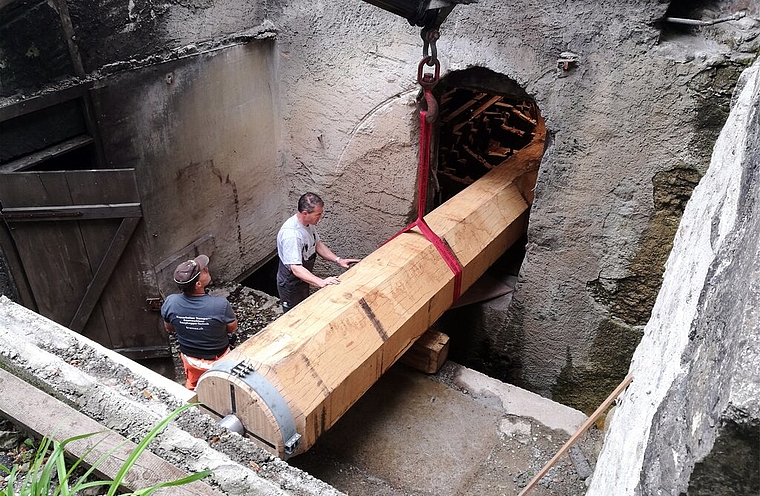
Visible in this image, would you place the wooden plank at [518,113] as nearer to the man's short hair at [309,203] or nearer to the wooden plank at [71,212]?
the man's short hair at [309,203]

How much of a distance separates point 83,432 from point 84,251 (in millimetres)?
2542

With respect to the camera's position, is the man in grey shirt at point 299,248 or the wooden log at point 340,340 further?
the man in grey shirt at point 299,248

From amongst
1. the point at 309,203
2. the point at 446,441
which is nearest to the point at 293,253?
the point at 309,203

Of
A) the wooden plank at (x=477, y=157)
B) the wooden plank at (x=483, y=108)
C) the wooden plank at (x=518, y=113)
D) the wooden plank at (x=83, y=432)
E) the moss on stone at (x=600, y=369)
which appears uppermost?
the wooden plank at (x=83, y=432)

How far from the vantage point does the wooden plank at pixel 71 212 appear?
12.2ft

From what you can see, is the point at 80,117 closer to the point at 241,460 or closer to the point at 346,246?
the point at 346,246

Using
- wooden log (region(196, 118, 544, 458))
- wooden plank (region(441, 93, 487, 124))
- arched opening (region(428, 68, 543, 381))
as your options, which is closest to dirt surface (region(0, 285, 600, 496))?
wooden log (region(196, 118, 544, 458))

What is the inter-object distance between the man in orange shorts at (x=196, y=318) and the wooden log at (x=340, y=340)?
838mm

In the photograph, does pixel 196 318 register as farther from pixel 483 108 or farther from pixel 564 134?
pixel 483 108

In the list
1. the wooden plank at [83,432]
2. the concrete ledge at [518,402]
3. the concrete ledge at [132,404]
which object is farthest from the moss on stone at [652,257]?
the wooden plank at [83,432]

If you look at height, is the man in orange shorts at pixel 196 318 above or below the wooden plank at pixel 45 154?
below

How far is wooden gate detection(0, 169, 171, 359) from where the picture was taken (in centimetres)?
376

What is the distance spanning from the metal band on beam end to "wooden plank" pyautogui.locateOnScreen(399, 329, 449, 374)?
1.42 metres

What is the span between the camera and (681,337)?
130 cm
